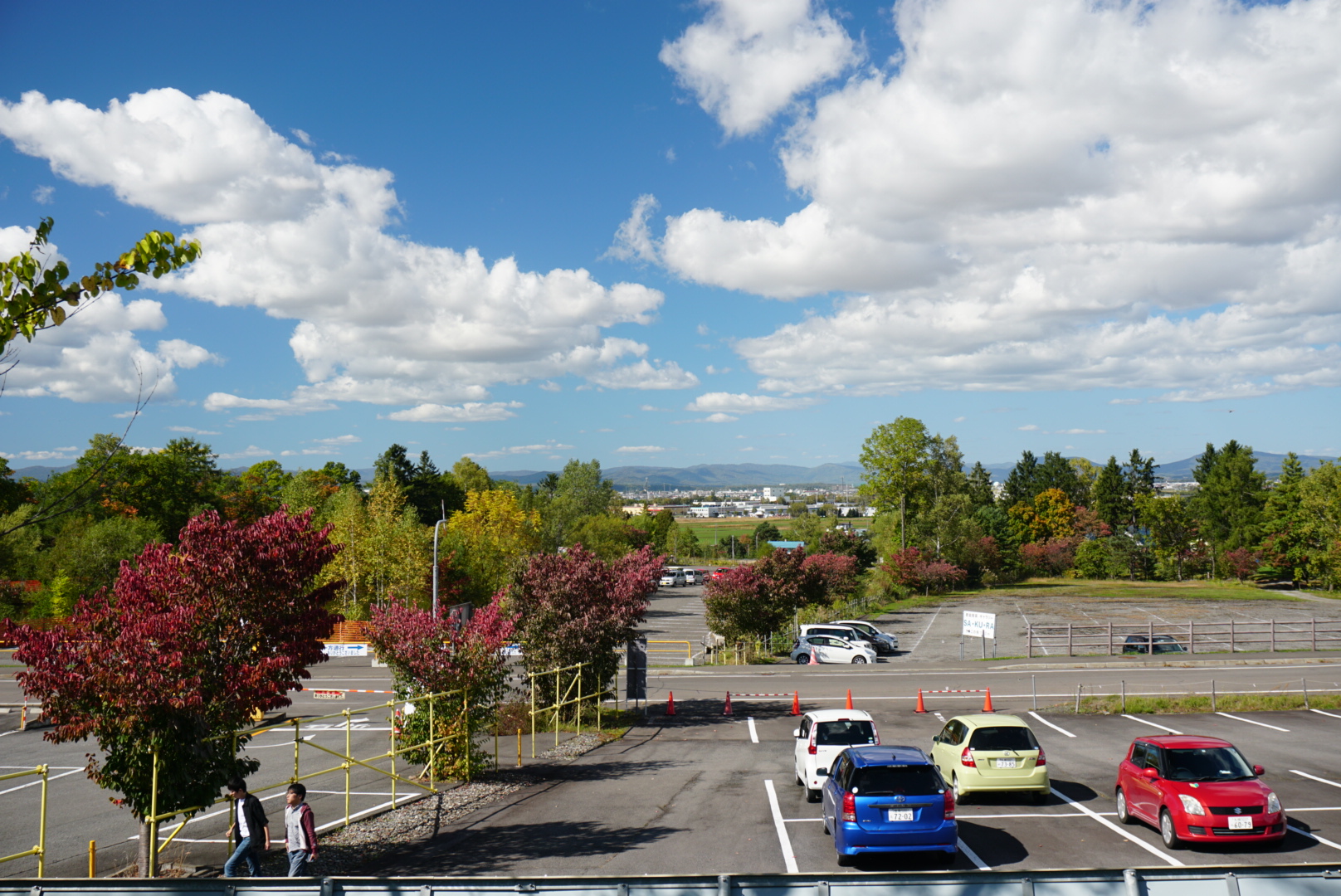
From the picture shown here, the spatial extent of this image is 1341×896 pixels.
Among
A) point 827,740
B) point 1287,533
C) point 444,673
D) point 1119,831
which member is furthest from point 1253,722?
point 1287,533

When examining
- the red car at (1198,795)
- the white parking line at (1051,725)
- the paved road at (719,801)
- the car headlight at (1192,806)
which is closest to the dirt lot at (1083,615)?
the paved road at (719,801)

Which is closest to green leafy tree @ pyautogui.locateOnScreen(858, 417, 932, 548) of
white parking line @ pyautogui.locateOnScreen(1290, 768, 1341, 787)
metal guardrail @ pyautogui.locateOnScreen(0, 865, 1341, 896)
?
white parking line @ pyautogui.locateOnScreen(1290, 768, 1341, 787)

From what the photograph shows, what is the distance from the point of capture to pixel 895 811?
11492mm

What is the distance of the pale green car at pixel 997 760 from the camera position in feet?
49.3

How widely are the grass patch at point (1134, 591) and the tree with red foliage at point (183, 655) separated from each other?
71.7m

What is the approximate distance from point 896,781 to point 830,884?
738 centimetres

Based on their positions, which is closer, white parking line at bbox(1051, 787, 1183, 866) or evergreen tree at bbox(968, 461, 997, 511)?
white parking line at bbox(1051, 787, 1183, 866)

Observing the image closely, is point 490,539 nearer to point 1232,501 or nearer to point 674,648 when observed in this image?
point 674,648

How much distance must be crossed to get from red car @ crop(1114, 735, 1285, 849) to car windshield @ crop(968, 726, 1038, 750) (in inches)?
64.4

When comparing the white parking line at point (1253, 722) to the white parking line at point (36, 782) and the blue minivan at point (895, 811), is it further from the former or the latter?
the white parking line at point (36, 782)

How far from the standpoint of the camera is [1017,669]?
3647cm

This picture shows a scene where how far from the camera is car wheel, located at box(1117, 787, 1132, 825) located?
1400 centimetres

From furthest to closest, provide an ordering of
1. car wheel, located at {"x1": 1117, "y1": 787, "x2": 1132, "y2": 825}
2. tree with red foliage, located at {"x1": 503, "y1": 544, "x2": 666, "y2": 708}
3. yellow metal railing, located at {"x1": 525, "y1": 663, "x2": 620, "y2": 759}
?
tree with red foliage, located at {"x1": 503, "y1": 544, "x2": 666, "y2": 708} < yellow metal railing, located at {"x1": 525, "y1": 663, "x2": 620, "y2": 759} < car wheel, located at {"x1": 1117, "y1": 787, "x2": 1132, "y2": 825}

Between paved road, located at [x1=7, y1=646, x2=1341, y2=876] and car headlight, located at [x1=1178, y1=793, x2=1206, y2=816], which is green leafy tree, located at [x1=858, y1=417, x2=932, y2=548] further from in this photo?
car headlight, located at [x1=1178, y1=793, x2=1206, y2=816]
